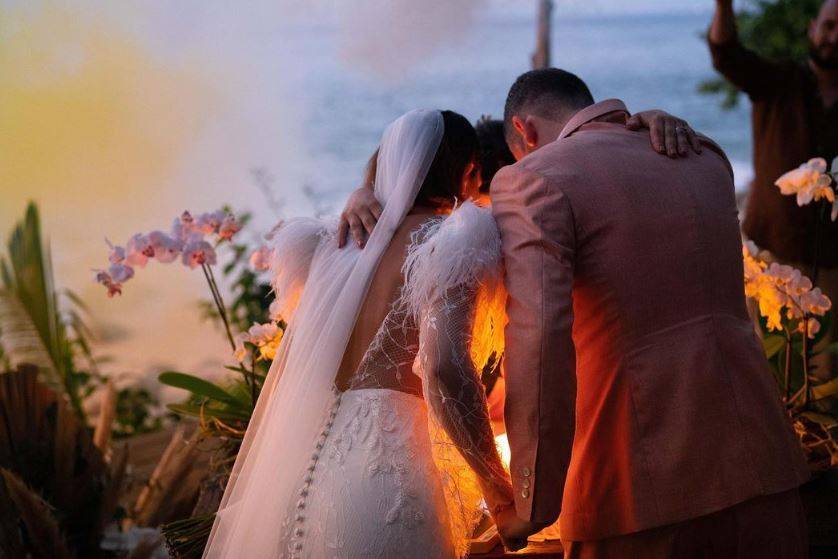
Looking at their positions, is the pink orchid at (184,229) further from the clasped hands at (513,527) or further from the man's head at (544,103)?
the clasped hands at (513,527)

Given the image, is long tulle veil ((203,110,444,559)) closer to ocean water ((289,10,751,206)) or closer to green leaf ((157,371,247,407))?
green leaf ((157,371,247,407))

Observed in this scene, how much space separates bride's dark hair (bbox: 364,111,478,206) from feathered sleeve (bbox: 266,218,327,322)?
0.97 feet

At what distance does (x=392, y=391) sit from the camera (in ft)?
6.35

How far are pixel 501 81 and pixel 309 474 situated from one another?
1238 cm

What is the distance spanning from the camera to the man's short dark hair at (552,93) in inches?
84.9

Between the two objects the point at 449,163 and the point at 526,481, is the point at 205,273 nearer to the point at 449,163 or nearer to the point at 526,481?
the point at 449,163

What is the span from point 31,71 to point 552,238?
19.5 ft

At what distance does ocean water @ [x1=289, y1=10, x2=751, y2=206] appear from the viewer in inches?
485

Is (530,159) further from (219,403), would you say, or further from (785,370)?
(219,403)

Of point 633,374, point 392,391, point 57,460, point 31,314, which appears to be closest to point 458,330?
point 392,391

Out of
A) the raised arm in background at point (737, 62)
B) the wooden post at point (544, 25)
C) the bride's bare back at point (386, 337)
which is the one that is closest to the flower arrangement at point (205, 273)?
the bride's bare back at point (386, 337)

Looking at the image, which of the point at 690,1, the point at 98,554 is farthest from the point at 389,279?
the point at 690,1

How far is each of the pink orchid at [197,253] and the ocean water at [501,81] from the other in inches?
313

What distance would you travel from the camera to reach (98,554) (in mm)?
3441
